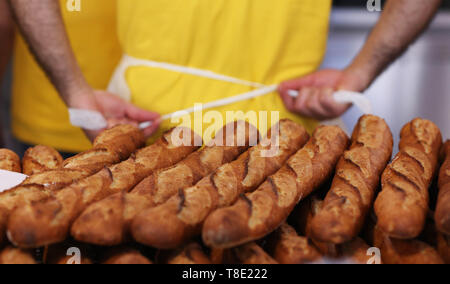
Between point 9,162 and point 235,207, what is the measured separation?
2.06 feet

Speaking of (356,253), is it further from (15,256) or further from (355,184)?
(15,256)

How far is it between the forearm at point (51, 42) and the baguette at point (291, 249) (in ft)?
3.32

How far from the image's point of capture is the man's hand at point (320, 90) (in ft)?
5.61

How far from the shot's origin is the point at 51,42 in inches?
64.1

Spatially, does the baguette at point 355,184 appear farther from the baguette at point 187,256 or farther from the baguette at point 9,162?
the baguette at point 9,162

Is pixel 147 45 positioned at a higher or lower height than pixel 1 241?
higher

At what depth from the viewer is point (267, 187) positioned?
95 centimetres

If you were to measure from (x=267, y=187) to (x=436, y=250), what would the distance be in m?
0.33

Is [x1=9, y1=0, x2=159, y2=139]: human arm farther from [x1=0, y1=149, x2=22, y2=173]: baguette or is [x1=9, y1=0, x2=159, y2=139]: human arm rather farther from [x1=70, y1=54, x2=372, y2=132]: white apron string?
[x1=0, y1=149, x2=22, y2=173]: baguette

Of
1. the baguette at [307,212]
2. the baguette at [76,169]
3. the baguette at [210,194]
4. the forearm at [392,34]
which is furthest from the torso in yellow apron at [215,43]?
the baguette at [307,212]

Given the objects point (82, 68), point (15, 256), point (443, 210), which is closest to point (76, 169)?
point (15, 256)
